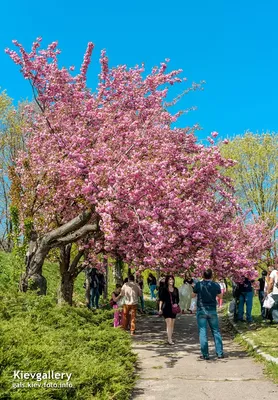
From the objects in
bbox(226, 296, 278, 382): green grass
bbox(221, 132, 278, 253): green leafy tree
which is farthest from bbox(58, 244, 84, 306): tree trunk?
bbox(221, 132, 278, 253): green leafy tree

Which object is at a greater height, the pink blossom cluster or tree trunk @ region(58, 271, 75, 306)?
the pink blossom cluster

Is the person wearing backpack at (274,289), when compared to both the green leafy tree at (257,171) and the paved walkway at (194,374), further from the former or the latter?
the green leafy tree at (257,171)

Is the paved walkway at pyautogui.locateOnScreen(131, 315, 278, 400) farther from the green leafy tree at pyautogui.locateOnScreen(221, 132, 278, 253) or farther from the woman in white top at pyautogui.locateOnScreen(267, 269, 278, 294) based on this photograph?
the green leafy tree at pyautogui.locateOnScreen(221, 132, 278, 253)

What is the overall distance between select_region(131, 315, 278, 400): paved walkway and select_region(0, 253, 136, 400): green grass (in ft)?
1.51

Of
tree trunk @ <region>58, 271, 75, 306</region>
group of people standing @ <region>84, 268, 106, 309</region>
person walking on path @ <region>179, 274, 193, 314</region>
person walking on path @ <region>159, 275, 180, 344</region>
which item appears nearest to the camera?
person walking on path @ <region>159, 275, 180, 344</region>

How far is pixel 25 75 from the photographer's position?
15.2 meters

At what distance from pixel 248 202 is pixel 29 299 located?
29014 mm

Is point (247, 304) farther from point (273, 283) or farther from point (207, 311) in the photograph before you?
point (207, 311)

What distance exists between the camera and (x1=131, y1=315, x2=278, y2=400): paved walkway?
24.6 ft

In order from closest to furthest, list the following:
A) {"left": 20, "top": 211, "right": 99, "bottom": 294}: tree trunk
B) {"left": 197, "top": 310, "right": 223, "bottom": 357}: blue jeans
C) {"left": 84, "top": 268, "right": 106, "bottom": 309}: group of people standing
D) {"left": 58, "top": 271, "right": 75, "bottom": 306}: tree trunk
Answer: {"left": 197, "top": 310, "right": 223, "bottom": 357}: blue jeans
{"left": 20, "top": 211, "right": 99, "bottom": 294}: tree trunk
{"left": 58, "top": 271, "right": 75, "bottom": 306}: tree trunk
{"left": 84, "top": 268, "right": 106, "bottom": 309}: group of people standing

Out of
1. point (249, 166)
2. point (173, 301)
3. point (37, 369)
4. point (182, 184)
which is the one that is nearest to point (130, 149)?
point (182, 184)

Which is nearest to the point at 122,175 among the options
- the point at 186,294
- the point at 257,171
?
the point at 186,294

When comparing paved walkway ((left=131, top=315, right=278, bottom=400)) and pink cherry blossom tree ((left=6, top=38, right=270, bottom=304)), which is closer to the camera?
paved walkway ((left=131, top=315, right=278, bottom=400))

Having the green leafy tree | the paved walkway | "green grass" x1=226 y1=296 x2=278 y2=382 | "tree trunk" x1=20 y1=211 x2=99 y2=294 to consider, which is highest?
A: the green leafy tree
